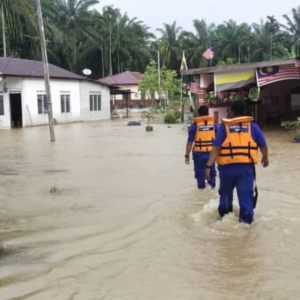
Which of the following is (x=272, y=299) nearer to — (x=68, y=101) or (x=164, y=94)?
→ (x=68, y=101)

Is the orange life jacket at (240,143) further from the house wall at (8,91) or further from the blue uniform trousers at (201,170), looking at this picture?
the house wall at (8,91)

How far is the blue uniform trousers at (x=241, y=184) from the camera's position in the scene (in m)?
6.05

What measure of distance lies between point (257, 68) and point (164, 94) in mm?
31167

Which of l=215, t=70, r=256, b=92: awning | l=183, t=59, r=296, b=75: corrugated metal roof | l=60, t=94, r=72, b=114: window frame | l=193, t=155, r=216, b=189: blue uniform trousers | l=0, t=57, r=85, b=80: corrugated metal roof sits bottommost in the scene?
l=193, t=155, r=216, b=189: blue uniform trousers

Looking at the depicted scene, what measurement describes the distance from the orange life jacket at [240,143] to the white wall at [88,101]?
3081cm

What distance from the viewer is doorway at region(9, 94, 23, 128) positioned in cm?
3099

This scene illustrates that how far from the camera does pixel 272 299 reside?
4.12m

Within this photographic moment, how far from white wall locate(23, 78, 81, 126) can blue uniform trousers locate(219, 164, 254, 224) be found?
2581 centimetres

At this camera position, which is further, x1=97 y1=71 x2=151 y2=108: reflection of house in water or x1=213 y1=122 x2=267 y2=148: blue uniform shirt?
x1=97 y1=71 x2=151 y2=108: reflection of house in water

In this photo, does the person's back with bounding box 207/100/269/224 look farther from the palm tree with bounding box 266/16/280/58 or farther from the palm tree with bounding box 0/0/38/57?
the palm tree with bounding box 266/16/280/58

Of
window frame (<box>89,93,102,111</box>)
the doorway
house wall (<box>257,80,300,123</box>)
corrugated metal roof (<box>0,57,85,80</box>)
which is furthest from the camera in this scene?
window frame (<box>89,93,102,111</box>)

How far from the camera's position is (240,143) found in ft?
19.7

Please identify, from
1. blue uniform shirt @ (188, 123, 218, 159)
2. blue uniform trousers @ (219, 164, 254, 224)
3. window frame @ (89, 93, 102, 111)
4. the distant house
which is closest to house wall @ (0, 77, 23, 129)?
window frame @ (89, 93, 102, 111)

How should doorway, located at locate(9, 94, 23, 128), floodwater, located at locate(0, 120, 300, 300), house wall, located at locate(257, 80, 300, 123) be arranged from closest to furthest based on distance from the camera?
floodwater, located at locate(0, 120, 300, 300), house wall, located at locate(257, 80, 300, 123), doorway, located at locate(9, 94, 23, 128)
